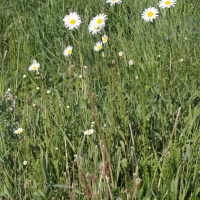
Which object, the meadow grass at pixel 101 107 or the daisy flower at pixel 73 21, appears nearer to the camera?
the meadow grass at pixel 101 107

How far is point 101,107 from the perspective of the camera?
1672mm

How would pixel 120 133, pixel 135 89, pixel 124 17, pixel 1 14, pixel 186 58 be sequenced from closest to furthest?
pixel 120 133, pixel 135 89, pixel 186 58, pixel 124 17, pixel 1 14

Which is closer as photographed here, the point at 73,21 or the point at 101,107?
the point at 73,21

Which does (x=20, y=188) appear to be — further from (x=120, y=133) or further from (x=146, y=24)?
(x=146, y=24)

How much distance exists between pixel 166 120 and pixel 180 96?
1.11ft

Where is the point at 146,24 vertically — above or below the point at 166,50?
above

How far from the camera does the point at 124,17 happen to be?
2.77m

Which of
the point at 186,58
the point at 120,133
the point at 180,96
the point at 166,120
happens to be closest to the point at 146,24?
the point at 186,58

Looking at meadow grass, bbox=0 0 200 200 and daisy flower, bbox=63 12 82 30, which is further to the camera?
daisy flower, bbox=63 12 82 30

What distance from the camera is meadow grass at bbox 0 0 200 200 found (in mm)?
1138

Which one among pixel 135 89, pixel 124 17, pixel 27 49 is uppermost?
pixel 124 17

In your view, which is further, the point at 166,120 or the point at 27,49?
the point at 27,49

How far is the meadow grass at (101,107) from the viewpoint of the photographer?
1138mm

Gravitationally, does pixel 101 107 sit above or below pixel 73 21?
below
